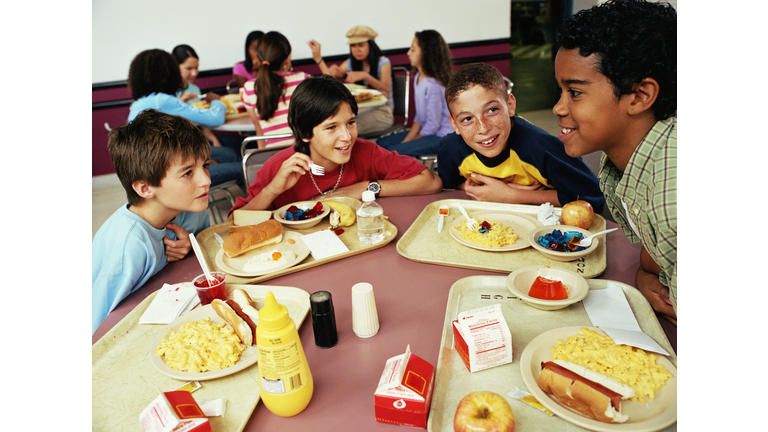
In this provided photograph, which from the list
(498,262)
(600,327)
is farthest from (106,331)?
(600,327)

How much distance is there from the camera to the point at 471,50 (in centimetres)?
693

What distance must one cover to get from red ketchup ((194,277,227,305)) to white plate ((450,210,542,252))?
813 mm

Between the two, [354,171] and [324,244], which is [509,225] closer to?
[324,244]

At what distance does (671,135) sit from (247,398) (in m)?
1.15

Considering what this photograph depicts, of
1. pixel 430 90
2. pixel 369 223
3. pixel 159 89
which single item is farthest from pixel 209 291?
pixel 430 90

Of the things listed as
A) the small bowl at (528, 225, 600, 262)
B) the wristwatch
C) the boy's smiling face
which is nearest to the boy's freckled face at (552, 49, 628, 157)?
the small bowl at (528, 225, 600, 262)

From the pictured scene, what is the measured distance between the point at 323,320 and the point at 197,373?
30 centimetres

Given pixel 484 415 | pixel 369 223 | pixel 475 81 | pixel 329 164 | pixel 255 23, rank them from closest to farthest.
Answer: pixel 484 415, pixel 369 223, pixel 475 81, pixel 329 164, pixel 255 23

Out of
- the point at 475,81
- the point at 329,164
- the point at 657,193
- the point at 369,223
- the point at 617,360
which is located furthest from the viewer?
the point at 329,164

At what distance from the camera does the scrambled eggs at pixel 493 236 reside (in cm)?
155

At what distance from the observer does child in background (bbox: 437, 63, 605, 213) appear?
6.40ft

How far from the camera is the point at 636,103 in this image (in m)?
1.12

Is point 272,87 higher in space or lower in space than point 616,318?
higher

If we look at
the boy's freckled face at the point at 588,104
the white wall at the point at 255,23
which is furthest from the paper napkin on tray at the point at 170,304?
the white wall at the point at 255,23
